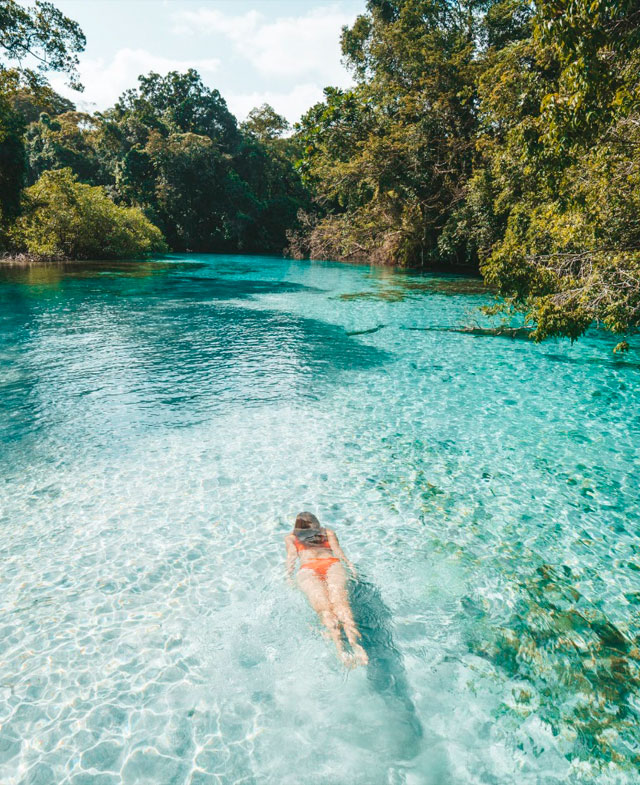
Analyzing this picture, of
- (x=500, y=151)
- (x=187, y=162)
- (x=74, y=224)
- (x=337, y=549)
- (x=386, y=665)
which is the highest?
(x=187, y=162)

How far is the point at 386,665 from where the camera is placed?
121 inches

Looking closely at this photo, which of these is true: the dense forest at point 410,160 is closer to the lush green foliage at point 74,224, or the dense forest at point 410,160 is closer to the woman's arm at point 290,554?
the lush green foliage at point 74,224

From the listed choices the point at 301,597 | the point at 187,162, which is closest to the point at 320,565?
the point at 301,597

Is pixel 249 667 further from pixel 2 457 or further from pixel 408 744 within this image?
pixel 2 457

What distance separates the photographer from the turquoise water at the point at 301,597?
8.38 feet

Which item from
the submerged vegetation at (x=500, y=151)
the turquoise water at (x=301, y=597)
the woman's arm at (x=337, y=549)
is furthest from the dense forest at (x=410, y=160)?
the woman's arm at (x=337, y=549)

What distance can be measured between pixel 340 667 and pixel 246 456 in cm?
317

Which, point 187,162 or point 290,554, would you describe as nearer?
point 290,554

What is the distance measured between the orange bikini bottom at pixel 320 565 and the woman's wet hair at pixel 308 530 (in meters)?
0.25

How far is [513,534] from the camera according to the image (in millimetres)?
4387

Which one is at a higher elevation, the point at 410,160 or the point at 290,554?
the point at 410,160

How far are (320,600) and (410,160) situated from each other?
24.0 meters

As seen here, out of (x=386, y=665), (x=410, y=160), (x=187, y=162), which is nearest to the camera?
(x=386, y=665)

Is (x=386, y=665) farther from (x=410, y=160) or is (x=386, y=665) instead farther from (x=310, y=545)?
(x=410, y=160)
